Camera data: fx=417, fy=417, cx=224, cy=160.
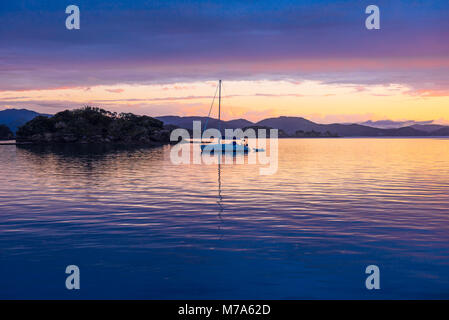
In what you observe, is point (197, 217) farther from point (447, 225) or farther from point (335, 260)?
point (447, 225)

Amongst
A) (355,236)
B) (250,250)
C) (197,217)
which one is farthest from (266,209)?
(250,250)

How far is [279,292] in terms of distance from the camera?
12.0 metres

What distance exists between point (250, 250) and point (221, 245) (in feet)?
4.56

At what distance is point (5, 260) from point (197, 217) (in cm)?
1030

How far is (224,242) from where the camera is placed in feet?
57.3

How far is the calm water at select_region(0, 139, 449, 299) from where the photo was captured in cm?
1245

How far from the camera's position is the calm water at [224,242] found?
40.8ft

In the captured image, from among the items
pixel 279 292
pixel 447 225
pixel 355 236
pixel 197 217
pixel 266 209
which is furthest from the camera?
pixel 266 209

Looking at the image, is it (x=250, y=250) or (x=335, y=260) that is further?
(x=250, y=250)

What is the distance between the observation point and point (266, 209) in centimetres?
2542
